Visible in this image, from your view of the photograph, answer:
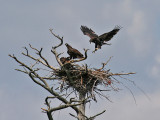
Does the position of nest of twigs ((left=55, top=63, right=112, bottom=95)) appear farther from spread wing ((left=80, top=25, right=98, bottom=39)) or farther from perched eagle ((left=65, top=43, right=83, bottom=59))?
spread wing ((left=80, top=25, right=98, bottom=39))

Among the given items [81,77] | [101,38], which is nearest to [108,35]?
[101,38]

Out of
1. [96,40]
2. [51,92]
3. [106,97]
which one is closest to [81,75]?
[106,97]

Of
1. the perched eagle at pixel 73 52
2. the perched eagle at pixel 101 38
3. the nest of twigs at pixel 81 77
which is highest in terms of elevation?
the perched eagle at pixel 101 38

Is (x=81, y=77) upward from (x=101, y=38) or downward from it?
downward

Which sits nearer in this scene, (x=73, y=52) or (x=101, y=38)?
(x=73, y=52)

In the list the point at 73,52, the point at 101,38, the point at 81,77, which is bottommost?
the point at 81,77

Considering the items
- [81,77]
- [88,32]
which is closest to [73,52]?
[81,77]

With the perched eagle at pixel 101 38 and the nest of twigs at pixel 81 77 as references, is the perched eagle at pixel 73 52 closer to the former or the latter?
the nest of twigs at pixel 81 77

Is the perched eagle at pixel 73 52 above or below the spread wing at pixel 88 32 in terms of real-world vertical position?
below

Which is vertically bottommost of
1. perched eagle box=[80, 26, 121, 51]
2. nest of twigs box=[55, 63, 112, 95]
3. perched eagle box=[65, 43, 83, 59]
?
nest of twigs box=[55, 63, 112, 95]

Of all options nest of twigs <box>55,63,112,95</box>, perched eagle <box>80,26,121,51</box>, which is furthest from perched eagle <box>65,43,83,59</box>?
perched eagle <box>80,26,121,51</box>

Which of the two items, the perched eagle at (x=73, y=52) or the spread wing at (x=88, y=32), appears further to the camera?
the spread wing at (x=88, y=32)

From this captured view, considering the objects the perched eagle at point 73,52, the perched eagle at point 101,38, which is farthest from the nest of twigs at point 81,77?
the perched eagle at point 101,38

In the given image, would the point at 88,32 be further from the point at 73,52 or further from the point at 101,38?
the point at 73,52
